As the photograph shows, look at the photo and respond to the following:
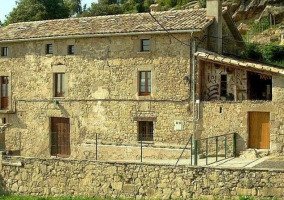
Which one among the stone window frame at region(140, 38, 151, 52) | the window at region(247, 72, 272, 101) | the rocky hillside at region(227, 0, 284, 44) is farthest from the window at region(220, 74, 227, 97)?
the rocky hillside at region(227, 0, 284, 44)

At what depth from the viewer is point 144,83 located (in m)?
23.4

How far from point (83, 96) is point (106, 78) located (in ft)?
5.14

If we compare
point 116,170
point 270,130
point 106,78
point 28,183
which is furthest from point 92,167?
point 270,130

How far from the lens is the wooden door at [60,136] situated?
2550cm

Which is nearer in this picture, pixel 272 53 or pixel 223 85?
pixel 223 85

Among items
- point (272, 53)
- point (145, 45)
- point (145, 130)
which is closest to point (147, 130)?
point (145, 130)

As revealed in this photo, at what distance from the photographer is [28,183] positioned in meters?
21.6

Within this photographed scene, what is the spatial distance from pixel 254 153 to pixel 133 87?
247 inches

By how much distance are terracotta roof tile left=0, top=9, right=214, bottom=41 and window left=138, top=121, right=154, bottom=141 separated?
4.21 m

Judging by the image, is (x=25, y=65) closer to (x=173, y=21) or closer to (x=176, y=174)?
(x=173, y=21)

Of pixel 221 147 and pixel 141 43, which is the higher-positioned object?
pixel 141 43

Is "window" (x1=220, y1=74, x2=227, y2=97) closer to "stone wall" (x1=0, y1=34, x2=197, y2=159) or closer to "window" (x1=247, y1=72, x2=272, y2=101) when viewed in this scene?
"window" (x1=247, y1=72, x2=272, y2=101)

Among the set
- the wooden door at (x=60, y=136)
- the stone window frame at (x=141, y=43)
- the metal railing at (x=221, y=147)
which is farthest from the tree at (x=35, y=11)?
the metal railing at (x=221, y=147)

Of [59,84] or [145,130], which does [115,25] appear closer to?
[59,84]
